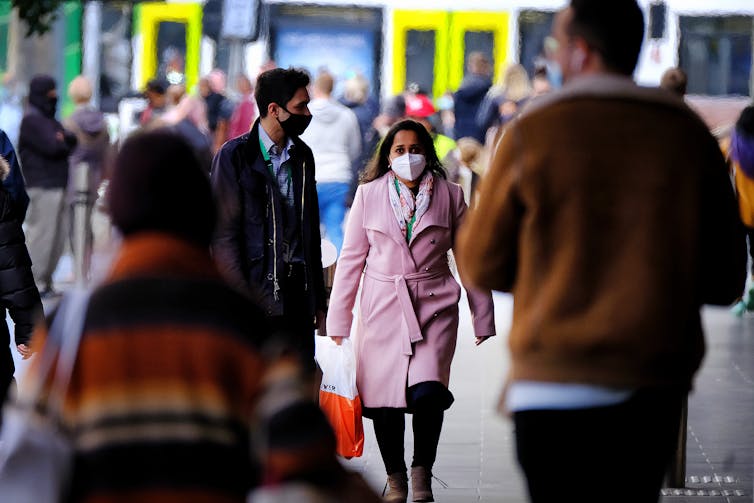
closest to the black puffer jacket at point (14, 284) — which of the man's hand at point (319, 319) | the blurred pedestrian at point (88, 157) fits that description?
the man's hand at point (319, 319)

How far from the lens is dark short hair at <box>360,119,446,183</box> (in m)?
7.99

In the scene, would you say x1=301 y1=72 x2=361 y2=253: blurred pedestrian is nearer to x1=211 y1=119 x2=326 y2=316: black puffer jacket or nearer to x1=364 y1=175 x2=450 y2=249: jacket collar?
x1=364 y1=175 x2=450 y2=249: jacket collar

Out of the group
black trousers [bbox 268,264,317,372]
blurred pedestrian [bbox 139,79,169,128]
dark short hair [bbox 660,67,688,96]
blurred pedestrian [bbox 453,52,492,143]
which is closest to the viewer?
black trousers [bbox 268,264,317,372]

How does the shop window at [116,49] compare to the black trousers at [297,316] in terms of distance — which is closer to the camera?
the black trousers at [297,316]

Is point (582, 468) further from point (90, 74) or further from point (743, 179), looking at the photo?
point (90, 74)

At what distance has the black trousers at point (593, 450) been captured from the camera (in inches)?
159

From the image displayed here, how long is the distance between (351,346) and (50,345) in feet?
14.7

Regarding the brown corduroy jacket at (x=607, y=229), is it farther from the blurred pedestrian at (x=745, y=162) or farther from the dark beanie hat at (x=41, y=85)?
the dark beanie hat at (x=41, y=85)

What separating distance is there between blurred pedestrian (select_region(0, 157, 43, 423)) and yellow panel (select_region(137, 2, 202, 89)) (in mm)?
26346

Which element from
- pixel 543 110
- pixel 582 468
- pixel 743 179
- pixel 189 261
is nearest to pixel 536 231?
pixel 543 110

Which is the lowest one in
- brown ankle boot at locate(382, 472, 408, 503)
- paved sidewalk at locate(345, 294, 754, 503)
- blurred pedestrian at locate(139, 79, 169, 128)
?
paved sidewalk at locate(345, 294, 754, 503)

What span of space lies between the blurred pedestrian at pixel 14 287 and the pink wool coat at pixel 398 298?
1379mm

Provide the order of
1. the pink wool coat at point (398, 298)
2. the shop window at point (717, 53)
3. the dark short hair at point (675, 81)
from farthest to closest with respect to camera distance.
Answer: the shop window at point (717, 53), the dark short hair at point (675, 81), the pink wool coat at point (398, 298)

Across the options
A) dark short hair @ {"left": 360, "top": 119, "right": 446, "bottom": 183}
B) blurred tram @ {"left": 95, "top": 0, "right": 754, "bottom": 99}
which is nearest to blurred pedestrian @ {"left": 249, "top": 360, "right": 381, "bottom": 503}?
dark short hair @ {"left": 360, "top": 119, "right": 446, "bottom": 183}
